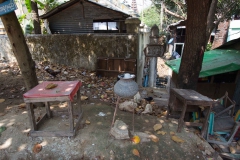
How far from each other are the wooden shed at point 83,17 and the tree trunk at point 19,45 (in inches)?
274

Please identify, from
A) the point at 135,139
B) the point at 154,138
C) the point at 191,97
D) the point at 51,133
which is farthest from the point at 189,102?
the point at 51,133

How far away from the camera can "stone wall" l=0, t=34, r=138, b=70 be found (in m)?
6.10

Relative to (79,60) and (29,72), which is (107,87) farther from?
(29,72)

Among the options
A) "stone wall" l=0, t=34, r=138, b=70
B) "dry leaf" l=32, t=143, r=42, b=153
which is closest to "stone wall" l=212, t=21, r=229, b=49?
"stone wall" l=0, t=34, r=138, b=70

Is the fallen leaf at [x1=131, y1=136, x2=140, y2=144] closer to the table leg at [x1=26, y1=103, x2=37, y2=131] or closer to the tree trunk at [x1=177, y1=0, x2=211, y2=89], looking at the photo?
the table leg at [x1=26, y1=103, x2=37, y2=131]

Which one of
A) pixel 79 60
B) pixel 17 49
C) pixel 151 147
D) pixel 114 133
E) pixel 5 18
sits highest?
pixel 5 18

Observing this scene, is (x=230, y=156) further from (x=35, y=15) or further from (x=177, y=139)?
(x=35, y=15)

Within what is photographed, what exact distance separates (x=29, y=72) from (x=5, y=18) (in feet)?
3.86

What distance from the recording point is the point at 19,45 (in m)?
3.16

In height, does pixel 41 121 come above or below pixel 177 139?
above

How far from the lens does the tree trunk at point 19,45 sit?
300 cm

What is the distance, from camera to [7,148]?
8.32 feet

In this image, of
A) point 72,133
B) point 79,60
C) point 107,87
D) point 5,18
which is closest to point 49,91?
point 72,133

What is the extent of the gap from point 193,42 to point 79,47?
477cm
